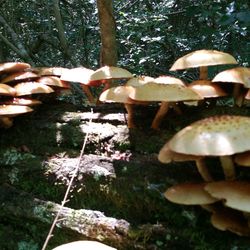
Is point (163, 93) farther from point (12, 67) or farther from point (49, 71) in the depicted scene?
point (12, 67)

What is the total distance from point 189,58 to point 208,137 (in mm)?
942

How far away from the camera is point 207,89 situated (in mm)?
2541

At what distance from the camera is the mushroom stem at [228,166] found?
6.93 ft

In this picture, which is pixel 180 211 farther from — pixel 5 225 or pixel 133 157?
pixel 5 225

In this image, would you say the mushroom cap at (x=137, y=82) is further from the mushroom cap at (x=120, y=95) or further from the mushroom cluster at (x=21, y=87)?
the mushroom cluster at (x=21, y=87)

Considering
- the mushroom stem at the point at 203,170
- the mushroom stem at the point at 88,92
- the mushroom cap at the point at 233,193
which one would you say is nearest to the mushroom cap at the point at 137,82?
the mushroom stem at the point at 88,92

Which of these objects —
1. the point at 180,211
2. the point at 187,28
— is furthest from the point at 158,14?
the point at 180,211

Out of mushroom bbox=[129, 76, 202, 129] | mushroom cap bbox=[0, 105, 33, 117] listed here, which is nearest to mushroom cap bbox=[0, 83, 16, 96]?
mushroom cap bbox=[0, 105, 33, 117]

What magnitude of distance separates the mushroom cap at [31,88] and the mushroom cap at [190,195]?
1336 millimetres

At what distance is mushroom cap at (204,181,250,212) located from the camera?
1.86 meters

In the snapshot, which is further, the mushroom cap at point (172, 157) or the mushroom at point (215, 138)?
the mushroom cap at point (172, 157)

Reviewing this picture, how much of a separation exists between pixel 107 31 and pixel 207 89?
201cm

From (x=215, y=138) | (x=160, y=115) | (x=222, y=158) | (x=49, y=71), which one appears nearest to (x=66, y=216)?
(x=160, y=115)

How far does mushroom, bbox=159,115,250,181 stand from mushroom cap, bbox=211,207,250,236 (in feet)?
1.29
